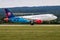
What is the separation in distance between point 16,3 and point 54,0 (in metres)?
0.91

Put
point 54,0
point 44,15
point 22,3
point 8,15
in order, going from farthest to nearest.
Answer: point 44,15, point 8,15, point 22,3, point 54,0

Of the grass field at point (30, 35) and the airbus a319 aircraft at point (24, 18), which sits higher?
the grass field at point (30, 35)

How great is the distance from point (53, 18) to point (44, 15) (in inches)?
93.1

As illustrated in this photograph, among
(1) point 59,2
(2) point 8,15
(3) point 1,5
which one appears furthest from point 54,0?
(2) point 8,15

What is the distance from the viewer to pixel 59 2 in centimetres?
514

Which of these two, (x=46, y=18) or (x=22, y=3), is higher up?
(x=22, y=3)

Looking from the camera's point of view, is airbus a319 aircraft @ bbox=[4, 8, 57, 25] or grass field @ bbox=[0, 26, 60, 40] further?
airbus a319 aircraft @ bbox=[4, 8, 57, 25]

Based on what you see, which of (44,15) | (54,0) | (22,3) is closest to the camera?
(54,0)

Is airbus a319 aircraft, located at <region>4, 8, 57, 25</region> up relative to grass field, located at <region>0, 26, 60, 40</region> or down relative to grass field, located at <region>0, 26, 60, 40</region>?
down

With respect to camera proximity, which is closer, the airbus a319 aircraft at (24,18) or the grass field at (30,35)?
the grass field at (30,35)

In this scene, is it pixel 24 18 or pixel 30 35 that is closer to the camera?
pixel 30 35

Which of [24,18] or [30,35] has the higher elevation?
[30,35]

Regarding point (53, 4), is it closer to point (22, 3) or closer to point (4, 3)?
point (22, 3)

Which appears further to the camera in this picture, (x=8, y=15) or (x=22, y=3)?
(x=8, y=15)
